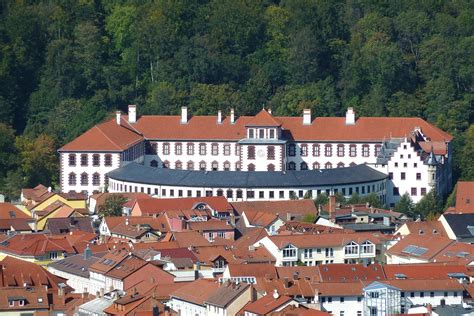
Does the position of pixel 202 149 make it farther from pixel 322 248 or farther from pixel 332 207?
pixel 322 248

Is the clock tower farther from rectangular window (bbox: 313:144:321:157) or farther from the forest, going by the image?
the forest

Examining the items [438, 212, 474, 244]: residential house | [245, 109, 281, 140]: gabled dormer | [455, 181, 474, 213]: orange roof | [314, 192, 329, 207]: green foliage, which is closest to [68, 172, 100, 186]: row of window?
[245, 109, 281, 140]: gabled dormer

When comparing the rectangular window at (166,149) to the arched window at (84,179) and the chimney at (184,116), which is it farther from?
the arched window at (84,179)

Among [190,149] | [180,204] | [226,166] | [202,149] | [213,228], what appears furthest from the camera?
[190,149]

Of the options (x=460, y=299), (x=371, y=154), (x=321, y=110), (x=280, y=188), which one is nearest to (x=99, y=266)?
(x=460, y=299)

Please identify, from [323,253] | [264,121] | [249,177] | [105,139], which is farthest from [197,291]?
[264,121]

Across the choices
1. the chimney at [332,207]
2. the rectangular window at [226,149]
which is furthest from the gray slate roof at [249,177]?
the rectangular window at [226,149]

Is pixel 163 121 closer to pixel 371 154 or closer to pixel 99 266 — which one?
pixel 371 154
